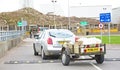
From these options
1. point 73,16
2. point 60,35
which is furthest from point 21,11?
point 60,35

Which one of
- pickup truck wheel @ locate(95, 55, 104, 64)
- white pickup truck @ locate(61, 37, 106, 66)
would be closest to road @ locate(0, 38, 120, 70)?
pickup truck wheel @ locate(95, 55, 104, 64)

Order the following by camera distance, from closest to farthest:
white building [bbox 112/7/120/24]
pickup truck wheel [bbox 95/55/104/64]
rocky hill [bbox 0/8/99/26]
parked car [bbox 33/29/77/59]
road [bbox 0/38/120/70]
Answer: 1. road [bbox 0/38/120/70]
2. pickup truck wheel [bbox 95/55/104/64]
3. parked car [bbox 33/29/77/59]
4. rocky hill [bbox 0/8/99/26]
5. white building [bbox 112/7/120/24]

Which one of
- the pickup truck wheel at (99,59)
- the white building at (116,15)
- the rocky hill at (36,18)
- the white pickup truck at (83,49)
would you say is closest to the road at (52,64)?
the pickup truck wheel at (99,59)

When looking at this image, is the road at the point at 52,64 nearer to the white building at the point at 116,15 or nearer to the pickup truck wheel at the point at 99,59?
the pickup truck wheel at the point at 99,59

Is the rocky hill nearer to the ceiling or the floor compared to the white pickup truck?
nearer to the ceiling

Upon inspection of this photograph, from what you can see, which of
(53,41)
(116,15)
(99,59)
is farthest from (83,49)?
(116,15)

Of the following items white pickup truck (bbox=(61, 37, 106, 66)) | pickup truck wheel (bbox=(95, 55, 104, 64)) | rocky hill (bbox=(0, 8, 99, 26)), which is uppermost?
rocky hill (bbox=(0, 8, 99, 26))

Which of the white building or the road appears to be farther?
the white building

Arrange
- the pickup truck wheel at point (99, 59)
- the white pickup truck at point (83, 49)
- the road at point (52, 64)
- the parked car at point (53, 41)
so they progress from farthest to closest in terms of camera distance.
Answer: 1. the parked car at point (53, 41)
2. the pickup truck wheel at point (99, 59)
3. the white pickup truck at point (83, 49)
4. the road at point (52, 64)

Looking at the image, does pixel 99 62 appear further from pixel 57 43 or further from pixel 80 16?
pixel 80 16

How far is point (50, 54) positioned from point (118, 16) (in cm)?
12566

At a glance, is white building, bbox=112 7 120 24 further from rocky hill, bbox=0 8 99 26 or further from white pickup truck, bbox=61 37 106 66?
white pickup truck, bbox=61 37 106 66

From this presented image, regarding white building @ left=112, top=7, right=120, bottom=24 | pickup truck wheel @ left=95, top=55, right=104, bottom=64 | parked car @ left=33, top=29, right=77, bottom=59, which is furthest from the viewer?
white building @ left=112, top=7, right=120, bottom=24

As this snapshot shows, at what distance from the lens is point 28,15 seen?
469ft
